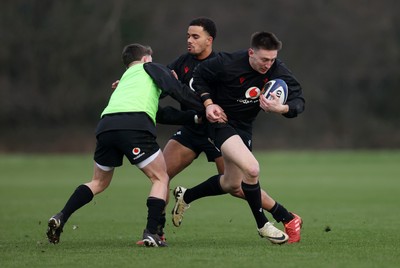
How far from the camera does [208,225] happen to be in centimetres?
1103

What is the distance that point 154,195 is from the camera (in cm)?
827

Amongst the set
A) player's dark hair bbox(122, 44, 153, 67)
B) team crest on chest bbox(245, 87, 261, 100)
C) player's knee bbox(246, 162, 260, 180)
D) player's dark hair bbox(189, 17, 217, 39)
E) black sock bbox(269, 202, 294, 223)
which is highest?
player's dark hair bbox(189, 17, 217, 39)

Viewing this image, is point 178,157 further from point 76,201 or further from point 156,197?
point 76,201

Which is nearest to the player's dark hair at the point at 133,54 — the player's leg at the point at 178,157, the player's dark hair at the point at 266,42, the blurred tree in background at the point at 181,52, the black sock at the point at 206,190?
the player's dark hair at the point at 266,42

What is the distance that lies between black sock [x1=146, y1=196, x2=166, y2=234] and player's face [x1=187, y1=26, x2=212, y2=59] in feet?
5.82

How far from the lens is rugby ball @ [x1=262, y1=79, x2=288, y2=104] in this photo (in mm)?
8305

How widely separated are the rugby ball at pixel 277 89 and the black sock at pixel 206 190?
126cm

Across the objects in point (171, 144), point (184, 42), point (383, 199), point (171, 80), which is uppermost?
point (184, 42)

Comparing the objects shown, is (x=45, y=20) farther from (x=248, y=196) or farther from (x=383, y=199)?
(x=248, y=196)

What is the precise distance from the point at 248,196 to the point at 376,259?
158 centimetres

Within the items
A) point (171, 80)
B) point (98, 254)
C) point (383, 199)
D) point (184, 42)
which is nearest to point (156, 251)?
point (98, 254)

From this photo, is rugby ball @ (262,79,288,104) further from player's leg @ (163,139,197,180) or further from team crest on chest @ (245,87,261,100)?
player's leg @ (163,139,197,180)

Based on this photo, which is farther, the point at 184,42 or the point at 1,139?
the point at 184,42

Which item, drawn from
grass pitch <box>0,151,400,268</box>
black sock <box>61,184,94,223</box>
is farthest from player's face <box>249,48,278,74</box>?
black sock <box>61,184,94,223</box>
